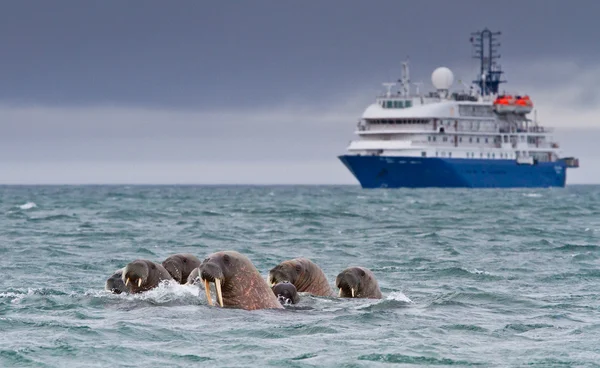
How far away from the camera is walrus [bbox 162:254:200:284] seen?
17797mm

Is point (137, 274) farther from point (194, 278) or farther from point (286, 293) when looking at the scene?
point (286, 293)

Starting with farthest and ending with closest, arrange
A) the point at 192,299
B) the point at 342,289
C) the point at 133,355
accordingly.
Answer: the point at 342,289, the point at 192,299, the point at 133,355

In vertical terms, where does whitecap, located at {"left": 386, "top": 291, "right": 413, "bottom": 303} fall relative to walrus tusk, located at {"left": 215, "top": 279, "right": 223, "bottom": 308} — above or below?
below

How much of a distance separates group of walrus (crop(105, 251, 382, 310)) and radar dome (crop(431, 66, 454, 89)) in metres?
114

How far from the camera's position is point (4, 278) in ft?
71.5

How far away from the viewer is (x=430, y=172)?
114 m

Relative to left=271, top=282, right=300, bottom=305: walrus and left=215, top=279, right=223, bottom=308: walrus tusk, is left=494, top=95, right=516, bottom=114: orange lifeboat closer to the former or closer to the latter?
left=271, top=282, right=300, bottom=305: walrus

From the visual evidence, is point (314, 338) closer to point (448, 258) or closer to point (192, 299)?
point (192, 299)

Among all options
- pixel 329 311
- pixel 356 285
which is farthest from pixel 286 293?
pixel 356 285

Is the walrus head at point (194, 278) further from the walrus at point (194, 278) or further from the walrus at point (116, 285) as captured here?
the walrus at point (116, 285)

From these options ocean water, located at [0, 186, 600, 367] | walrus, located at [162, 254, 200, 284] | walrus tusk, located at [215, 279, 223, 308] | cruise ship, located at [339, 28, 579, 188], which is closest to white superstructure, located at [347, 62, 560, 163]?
cruise ship, located at [339, 28, 579, 188]

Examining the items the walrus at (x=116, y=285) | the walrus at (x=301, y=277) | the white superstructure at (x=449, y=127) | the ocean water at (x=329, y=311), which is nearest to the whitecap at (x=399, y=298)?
the ocean water at (x=329, y=311)

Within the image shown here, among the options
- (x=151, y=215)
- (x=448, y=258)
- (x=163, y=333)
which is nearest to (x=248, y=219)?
(x=151, y=215)

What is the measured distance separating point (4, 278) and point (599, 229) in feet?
85.4
